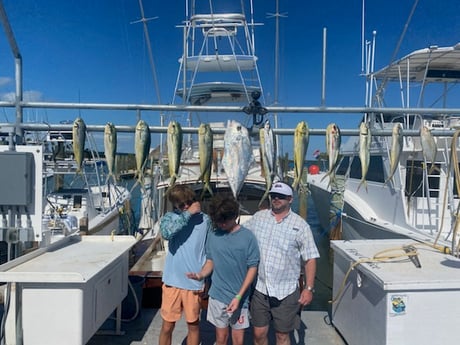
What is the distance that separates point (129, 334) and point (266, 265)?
188 cm

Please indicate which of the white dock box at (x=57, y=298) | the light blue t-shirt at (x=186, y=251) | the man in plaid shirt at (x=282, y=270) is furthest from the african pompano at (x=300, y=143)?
the white dock box at (x=57, y=298)

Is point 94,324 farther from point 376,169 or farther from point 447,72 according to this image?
point 447,72

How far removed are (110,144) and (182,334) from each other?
205 centimetres

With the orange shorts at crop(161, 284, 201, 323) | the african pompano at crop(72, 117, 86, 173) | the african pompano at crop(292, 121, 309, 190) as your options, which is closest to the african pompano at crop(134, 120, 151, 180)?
the african pompano at crop(72, 117, 86, 173)

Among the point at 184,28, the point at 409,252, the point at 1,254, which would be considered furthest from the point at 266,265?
the point at 184,28

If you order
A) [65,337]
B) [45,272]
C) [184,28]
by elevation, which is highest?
[184,28]

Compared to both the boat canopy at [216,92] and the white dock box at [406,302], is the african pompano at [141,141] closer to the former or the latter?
the white dock box at [406,302]

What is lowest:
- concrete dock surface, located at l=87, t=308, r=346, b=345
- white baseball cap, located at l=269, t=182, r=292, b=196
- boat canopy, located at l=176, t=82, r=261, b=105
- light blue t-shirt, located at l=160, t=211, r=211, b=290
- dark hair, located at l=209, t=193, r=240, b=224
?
concrete dock surface, located at l=87, t=308, r=346, b=345

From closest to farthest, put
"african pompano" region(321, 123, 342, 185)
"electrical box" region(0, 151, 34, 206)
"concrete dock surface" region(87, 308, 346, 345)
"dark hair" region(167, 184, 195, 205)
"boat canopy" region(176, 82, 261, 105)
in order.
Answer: "dark hair" region(167, 184, 195, 205), "electrical box" region(0, 151, 34, 206), "african pompano" region(321, 123, 342, 185), "concrete dock surface" region(87, 308, 346, 345), "boat canopy" region(176, 82, 261, 105)

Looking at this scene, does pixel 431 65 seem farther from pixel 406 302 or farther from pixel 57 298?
pixel 57 298

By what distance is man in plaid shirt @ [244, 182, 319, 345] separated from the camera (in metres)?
3.03

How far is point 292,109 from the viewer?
390 centimetres

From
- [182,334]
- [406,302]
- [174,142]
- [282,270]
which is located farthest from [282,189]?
[182,334]

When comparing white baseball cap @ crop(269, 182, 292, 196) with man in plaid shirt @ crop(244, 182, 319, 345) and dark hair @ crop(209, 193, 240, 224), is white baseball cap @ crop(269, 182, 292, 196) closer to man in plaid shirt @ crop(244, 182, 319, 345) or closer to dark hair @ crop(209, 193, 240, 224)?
man in plaid shirt @ crop(244, 182, 319, 345)
